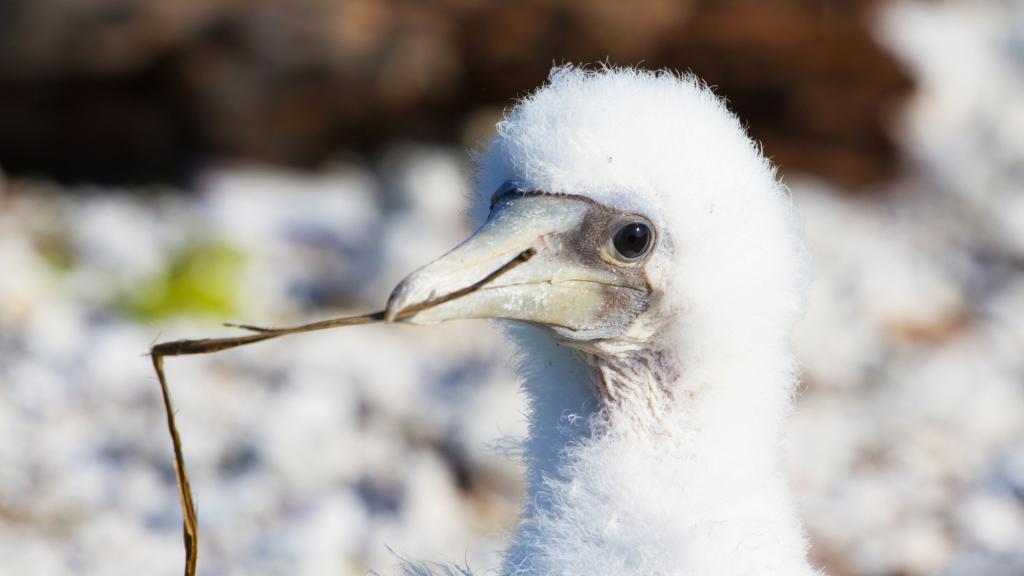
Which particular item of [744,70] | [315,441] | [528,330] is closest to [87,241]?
[315,441]

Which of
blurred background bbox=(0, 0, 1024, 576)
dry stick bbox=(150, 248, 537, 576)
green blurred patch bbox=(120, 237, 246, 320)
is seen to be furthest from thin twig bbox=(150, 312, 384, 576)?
green blurred patch bbox=(120, 237, 246, 320)

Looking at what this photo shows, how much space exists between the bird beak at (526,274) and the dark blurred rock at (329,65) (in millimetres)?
4388

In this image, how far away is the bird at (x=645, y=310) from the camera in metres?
2.51

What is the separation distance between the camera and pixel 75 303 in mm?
6234

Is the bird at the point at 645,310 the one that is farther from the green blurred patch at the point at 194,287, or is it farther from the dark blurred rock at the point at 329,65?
the dark blurred rock at the point at 329,65

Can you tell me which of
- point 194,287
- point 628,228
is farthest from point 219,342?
point 194,287

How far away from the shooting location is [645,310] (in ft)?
8.63

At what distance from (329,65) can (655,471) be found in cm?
494

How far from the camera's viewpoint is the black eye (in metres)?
2.56

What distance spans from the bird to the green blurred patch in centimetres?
374

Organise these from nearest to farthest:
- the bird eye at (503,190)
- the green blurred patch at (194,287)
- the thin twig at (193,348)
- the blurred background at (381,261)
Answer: the thin twig at (193,348) → the bird eye at (503,190) → the blurred background at (381,261) → the green blurred patch at (194,287)

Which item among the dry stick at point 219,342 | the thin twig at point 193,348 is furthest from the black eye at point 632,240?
the thin twig at point 193,348

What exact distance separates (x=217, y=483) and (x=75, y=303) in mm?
1639

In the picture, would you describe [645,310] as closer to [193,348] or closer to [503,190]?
[503,190]
